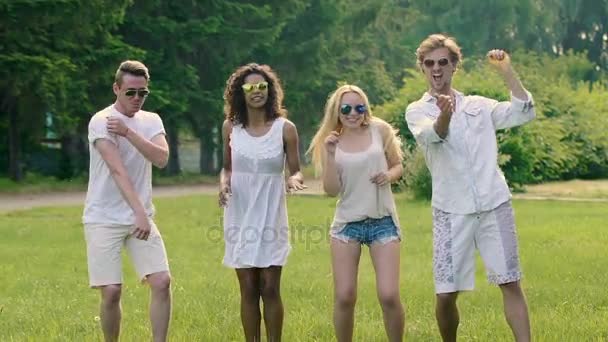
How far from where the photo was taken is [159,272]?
675cm

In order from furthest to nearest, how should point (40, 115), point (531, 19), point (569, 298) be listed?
point (531, 19)
point (40, 115)
point (569, 298)

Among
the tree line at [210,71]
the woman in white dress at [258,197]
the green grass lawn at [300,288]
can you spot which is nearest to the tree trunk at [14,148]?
the tree line at [210,71]

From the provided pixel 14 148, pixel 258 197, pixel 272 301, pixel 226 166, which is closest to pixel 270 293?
pixel 272 301

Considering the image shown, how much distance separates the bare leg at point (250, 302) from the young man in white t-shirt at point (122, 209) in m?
0.54

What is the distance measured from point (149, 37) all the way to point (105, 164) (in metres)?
31.6

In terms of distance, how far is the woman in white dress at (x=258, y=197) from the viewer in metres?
6.99

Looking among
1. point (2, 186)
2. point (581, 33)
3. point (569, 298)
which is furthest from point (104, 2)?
point (581, 33)

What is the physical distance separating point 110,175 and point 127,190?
9.0 inches

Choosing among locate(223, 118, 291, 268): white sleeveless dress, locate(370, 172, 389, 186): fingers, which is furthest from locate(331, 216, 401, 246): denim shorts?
locate(223, 118, 291, 268): white sleeveless dress

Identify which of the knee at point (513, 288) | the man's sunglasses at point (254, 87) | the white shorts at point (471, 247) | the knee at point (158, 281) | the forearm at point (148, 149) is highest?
the man's sunglasses at point (254, 87)

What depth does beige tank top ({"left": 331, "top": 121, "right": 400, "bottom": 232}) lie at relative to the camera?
6.77 metres

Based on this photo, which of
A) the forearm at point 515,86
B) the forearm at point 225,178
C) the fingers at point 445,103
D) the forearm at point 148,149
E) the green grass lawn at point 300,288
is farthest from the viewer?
the green grass lawn at point 300,288

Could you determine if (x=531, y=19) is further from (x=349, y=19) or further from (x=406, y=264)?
(x=406, y=264)

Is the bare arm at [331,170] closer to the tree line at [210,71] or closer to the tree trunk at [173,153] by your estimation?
the tree line at [210,71]
